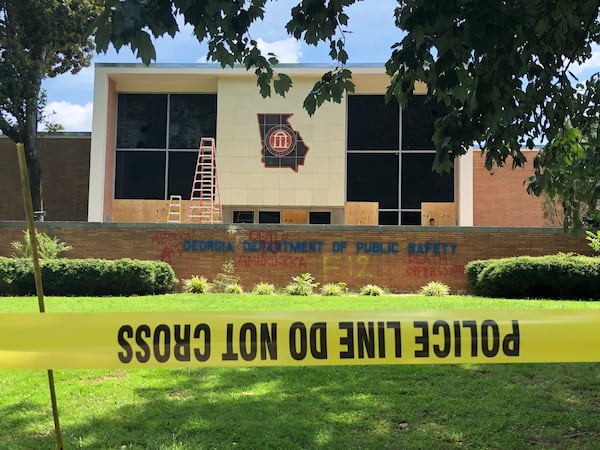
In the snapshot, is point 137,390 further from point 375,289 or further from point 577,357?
point 375,289

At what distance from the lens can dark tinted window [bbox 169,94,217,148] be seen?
926 inches

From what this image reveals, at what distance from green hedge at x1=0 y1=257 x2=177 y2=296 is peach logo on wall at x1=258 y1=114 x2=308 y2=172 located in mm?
9604

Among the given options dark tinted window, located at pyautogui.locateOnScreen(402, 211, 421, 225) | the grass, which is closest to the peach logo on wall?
dark tinted window, located at pyautogui.locateOnScreen(402, 211, 421, 225)

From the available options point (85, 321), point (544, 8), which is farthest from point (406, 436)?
point (544, 8)

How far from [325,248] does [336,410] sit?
11.6m

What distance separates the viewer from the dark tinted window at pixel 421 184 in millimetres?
22688

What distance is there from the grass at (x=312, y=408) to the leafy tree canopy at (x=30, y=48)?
755 inches

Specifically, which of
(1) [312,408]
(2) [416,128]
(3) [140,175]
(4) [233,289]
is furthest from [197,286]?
(2) [416,128]

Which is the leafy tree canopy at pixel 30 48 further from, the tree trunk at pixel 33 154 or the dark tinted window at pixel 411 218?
the dark tinted window at pixel 411 218

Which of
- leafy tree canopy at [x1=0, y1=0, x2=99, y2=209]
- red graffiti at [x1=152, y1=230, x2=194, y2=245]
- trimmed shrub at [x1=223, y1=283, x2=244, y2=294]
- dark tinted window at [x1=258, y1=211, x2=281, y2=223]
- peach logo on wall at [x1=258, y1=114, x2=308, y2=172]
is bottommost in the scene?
trimmed shrub at [x1=223, y1=283, x2=244, y2=294]

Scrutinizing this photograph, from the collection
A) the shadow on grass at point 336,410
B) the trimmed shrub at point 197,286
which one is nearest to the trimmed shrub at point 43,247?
the trimmed shrub at point 197,286

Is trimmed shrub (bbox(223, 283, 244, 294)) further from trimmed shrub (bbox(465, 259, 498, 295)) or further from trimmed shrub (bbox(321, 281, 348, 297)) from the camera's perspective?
trimmed shrub (bbox(465, 259, 498, 295))

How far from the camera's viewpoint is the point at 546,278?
1288cm

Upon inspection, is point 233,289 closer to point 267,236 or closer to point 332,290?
point 267,236
